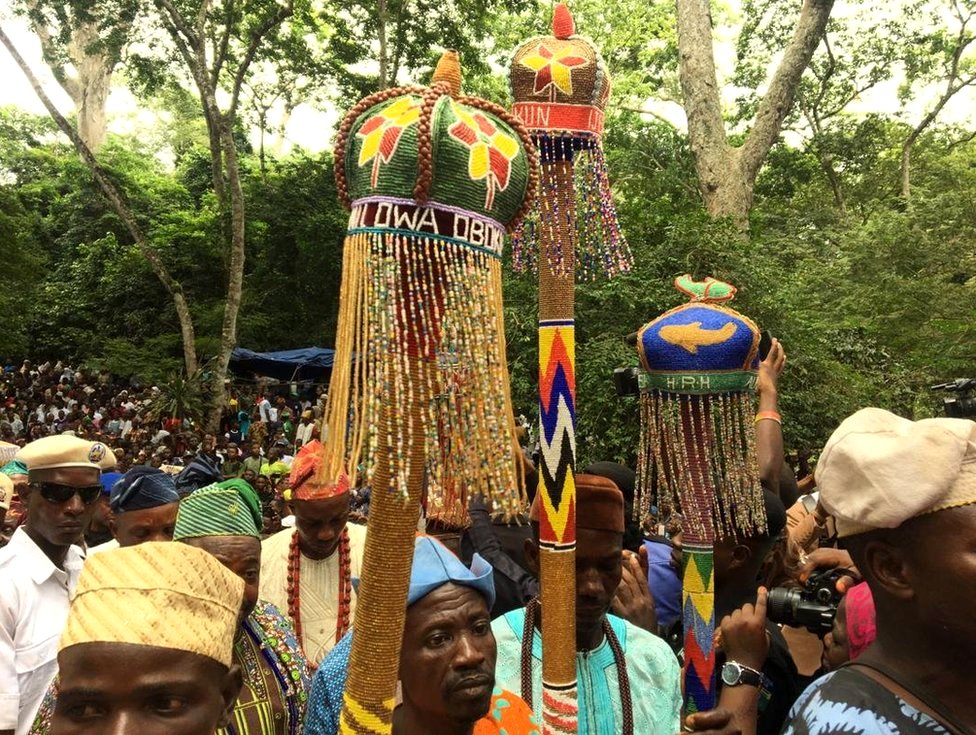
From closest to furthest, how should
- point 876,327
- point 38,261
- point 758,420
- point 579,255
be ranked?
point 579,255 < point 758,420 < point 876,327 < point 38,261

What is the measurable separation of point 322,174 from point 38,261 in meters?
8.56

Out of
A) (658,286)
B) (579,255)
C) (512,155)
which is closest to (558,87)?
(579,255)

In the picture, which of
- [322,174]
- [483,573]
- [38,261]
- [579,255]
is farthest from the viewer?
[322,174]

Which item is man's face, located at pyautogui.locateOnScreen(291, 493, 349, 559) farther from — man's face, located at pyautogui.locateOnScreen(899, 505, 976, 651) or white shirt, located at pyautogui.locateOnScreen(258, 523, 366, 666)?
man's face, located at pyautogui.locateOnScreen(899, 505, 976, 651)

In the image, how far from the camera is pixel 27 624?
312 cm

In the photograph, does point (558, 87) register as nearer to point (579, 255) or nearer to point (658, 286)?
point (579, 255)

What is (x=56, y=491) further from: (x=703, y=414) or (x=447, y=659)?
(x=703, y=414)

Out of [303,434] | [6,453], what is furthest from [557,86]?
[303,434]

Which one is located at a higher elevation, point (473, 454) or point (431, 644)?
point (473, 454)

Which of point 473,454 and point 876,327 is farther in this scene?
point 876,327

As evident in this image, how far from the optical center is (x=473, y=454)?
144cm

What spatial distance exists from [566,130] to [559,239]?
0.30 m

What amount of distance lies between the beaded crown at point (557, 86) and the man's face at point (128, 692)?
1594mm

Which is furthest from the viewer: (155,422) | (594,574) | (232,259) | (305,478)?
(155,422)
